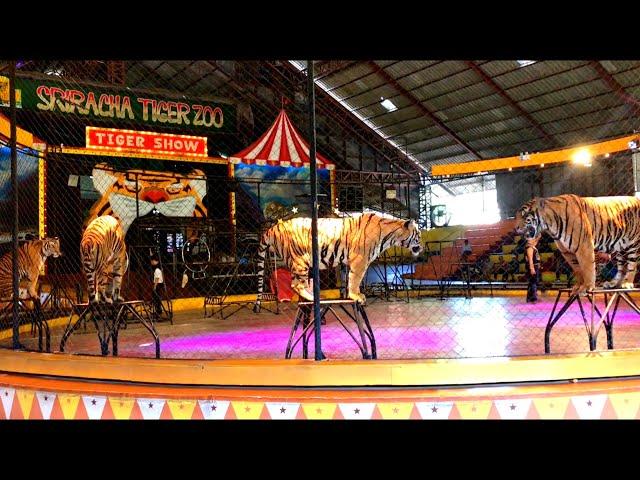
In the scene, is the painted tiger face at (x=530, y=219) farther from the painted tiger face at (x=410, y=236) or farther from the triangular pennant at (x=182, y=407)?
the triangular pennant at (x=182, y=407)

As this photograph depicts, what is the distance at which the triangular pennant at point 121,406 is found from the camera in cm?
359

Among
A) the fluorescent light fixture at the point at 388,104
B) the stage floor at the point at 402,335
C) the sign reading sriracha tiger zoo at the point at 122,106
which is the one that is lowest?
the stage floor at the point at 402,335

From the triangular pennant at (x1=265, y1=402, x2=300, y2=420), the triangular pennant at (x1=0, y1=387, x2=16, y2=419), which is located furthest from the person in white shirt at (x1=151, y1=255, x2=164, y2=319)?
the triangular pennant at (x1=265, y1=402, x2=300, y2=420)

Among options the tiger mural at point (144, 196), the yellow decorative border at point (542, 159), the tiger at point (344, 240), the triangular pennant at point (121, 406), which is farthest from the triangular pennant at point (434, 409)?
the tiger mural at point (144, 196)

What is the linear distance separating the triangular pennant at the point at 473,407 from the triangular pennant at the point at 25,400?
282 centimetres

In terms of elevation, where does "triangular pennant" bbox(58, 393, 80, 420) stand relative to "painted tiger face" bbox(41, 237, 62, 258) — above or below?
below

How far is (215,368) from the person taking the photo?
373cm

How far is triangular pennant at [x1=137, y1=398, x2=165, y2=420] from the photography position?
3547mm

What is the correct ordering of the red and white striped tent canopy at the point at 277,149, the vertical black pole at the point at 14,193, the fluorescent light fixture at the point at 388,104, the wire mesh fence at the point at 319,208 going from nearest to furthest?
the vertical black pole at the point at 14,193, the wire mesh fence at the point at 319,208, the red and white striped tent canopy at the point at 277,149, the fluorescent light fixture at the point at 388,104

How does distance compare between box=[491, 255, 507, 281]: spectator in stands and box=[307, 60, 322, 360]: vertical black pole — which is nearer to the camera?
box=[307, 60, 322, 360]: vertical black pole

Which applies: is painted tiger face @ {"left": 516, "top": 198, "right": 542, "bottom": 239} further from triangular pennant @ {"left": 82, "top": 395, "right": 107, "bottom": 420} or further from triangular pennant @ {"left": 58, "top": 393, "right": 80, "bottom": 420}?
triangular pennant @ {"left": 58, "top": 393, "right": 80, "bottom": 420}

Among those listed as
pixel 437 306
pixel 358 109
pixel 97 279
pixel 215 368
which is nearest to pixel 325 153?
pixel 358 109

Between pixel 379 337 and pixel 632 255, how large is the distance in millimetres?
3520

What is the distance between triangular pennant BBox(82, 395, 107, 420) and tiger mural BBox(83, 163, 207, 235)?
1084 cm
